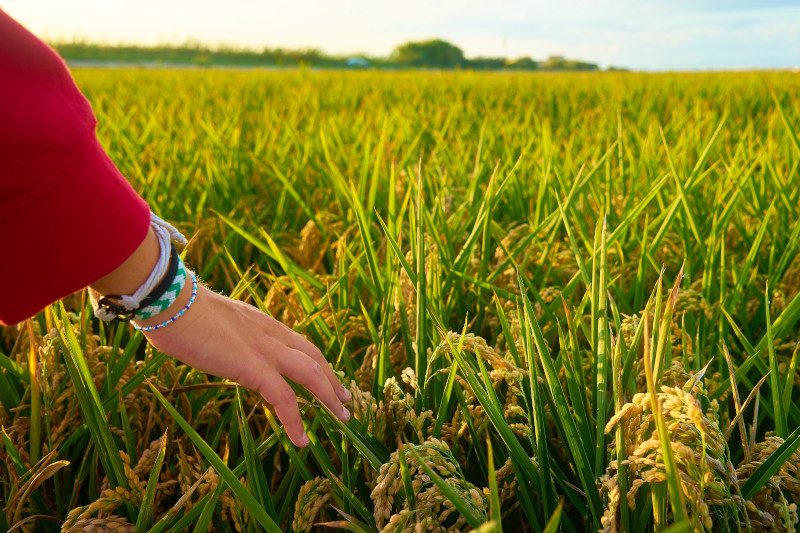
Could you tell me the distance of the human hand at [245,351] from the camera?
0.76 meters

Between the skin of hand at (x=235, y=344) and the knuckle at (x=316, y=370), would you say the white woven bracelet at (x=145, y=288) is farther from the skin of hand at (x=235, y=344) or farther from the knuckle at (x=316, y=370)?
the knuckle at (x=316, y=370)

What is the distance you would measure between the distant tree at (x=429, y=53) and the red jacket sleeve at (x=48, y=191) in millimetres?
39420

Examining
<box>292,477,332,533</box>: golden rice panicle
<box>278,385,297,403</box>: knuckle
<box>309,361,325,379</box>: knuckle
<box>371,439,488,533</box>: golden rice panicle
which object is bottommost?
<box>292,477,332,533</box>: golden rice panicle

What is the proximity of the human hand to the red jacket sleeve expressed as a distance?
0.12 m

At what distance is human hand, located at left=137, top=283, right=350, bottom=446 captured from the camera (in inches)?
29.8

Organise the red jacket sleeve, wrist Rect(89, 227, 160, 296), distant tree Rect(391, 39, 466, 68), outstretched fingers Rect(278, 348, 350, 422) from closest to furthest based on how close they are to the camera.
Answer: the red jacket sleeve
wrist Rect(89, 227, 160, 296)
outstretched fingers Rect(278, 348, 350, 422)
distant tree Rect(391, 39, 466, 68)

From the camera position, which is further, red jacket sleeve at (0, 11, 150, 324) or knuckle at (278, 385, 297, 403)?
knuckle at (278, 385, 297, 403)

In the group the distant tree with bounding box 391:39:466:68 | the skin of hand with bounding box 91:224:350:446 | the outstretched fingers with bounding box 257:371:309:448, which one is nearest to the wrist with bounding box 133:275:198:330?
the skin of hand with bounding box 91:224:350:446

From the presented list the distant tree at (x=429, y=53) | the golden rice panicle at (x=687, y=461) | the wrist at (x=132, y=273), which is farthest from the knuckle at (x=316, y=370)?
the distant tree at (x=429, y=53)

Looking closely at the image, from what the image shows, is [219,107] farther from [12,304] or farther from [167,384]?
[12,304]

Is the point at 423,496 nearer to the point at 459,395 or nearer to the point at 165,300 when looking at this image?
the point at 459,395

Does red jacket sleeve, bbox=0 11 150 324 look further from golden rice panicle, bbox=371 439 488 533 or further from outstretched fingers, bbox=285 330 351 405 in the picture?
golden rice panicle, bbox=371 439 488 533

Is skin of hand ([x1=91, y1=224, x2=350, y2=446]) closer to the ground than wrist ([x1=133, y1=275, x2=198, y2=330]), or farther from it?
closer to the ground

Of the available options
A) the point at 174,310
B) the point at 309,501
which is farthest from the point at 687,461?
the point at 174,310
